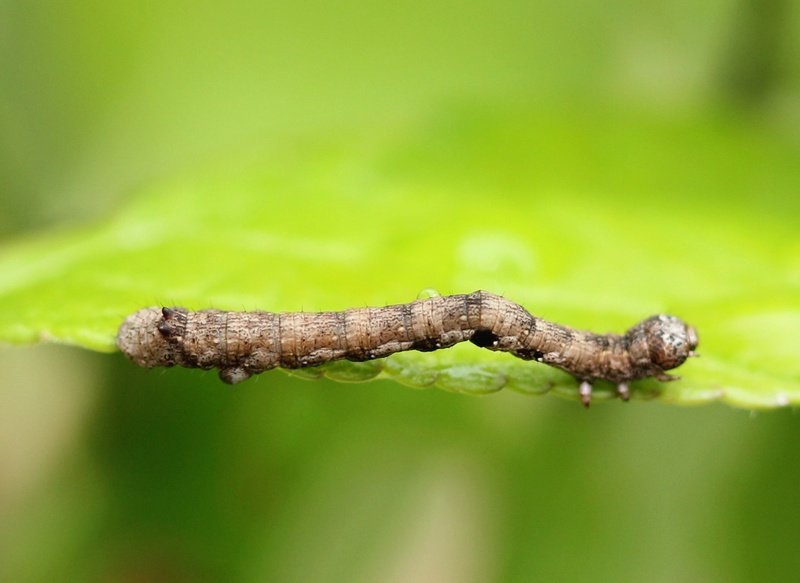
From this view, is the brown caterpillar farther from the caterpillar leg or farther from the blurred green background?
the blurred green background

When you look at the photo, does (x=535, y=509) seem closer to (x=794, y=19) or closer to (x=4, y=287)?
(x=4, y=287)

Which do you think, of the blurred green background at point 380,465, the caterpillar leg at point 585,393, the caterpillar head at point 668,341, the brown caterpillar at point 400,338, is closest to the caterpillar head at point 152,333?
the brown caterpillar at point 400,338

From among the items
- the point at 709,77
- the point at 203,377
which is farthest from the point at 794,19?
the point at 203,377

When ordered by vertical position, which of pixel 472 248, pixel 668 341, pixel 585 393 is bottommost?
pixel 585 393

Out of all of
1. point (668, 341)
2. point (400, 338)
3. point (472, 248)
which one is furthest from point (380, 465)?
point (668, 341)

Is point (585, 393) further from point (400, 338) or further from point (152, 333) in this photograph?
point (152, 333)

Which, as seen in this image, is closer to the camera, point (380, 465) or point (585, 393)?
point (585, 393)

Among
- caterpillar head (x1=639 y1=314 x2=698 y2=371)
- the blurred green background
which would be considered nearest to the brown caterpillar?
caterpillar head (x1=639 y1=314 x2=698 y2=371)

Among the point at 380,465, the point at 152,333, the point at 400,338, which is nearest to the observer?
the point at 400,338
